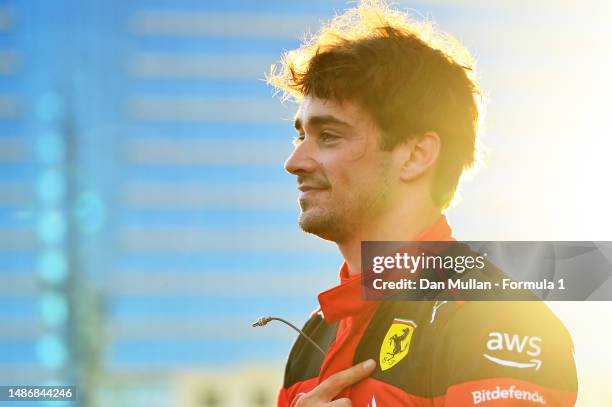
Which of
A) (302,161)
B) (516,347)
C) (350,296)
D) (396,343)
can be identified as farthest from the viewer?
(302,161)

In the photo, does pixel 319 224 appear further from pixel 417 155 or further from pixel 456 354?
pixel 456 354

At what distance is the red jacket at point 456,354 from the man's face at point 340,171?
271 millimetres

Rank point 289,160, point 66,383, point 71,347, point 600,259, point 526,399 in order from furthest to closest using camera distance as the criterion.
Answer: point 71,347 < point 66,383 < point 600,259 < point 289,160 < point 526,399

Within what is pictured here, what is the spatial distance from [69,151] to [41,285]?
870 centimetres

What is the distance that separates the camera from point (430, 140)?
309cm

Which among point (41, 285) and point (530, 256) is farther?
point (41, 285)

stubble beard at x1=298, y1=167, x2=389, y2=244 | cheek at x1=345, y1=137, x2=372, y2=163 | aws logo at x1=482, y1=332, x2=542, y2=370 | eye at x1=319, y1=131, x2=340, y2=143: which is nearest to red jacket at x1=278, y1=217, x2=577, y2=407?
aws logo at x1=482, y1=332, x2=542, y2=370

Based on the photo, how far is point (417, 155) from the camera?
9.96ft

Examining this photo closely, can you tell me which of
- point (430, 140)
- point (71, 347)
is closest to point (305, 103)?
point (430, 140)

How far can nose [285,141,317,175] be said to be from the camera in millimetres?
3012

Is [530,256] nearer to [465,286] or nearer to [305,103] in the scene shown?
[465,286]

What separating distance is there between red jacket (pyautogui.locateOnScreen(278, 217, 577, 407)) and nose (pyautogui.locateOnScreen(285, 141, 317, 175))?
506 mm

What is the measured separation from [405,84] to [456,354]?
1214 mm

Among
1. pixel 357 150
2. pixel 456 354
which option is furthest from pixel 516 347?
pixel 357 150
